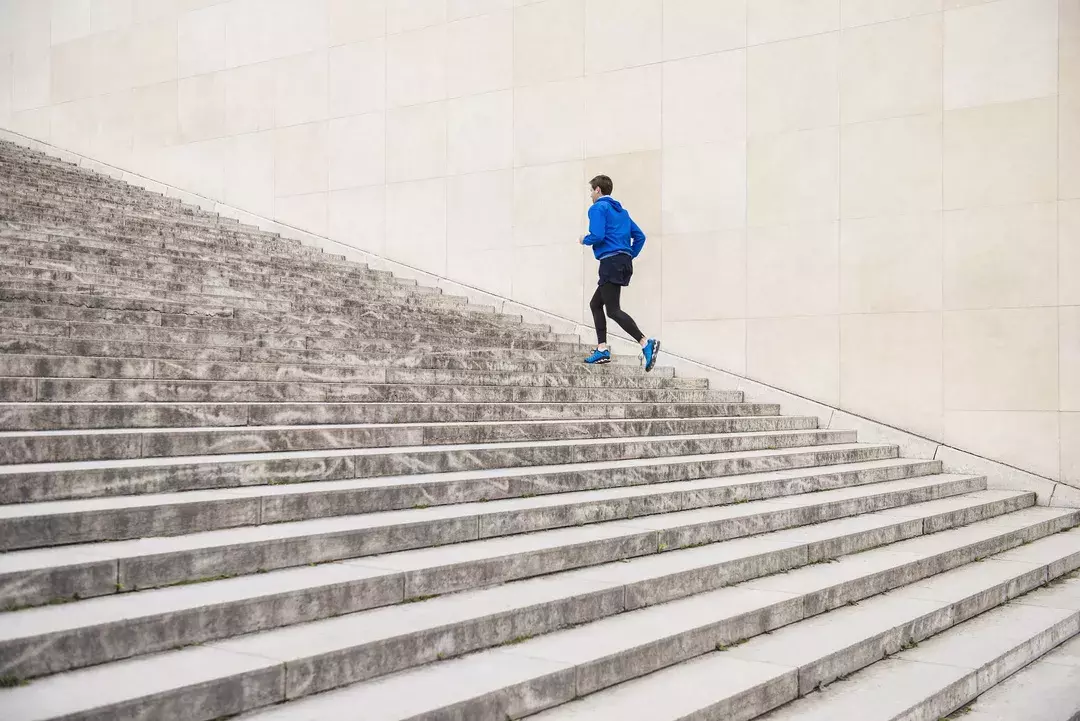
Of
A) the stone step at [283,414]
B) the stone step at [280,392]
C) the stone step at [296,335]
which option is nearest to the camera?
the stone step at [283,414]

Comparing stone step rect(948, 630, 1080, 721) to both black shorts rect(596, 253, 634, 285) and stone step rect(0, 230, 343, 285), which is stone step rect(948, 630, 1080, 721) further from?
stone step rect(0, 230, 343, 285)

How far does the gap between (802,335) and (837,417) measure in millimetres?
970

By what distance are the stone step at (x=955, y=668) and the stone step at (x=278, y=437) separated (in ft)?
9.25

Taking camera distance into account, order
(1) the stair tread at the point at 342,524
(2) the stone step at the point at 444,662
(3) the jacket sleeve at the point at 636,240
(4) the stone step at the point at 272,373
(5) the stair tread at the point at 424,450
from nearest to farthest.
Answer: (2) the stone step at the point at 444,662, (1) the stair tread at the point at 342,524, (5) the stair tread at the point at 424,450, (4) the stone step at the point at 272,373, (3) the jacket sleeve at the point at 636,240

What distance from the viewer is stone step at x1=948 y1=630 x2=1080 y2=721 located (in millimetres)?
4406

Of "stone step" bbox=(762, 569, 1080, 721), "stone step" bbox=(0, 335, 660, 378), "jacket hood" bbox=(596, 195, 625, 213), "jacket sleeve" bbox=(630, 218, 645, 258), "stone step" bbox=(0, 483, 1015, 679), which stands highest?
"jacket hood" bbox=(596, 195, 625, 213)

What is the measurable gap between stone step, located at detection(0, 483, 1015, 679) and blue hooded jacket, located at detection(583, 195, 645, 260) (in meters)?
3.83

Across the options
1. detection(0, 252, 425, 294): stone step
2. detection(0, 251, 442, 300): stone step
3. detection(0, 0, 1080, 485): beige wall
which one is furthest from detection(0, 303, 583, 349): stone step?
detection(0, 0, 1080, 485): beige wall

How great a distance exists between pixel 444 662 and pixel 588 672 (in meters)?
0.53

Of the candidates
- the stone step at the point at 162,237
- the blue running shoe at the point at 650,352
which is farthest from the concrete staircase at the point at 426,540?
the blue running shoe at the point at 650,352

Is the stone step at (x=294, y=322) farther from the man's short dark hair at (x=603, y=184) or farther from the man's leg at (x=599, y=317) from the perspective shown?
the man's short dark hair at (x=603, y=184)

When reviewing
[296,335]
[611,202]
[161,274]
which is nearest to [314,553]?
[296,335]

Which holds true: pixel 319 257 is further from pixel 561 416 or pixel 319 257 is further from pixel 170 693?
pixel 170 693

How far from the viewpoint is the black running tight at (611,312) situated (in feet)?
31.0
